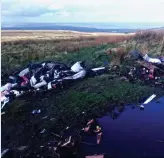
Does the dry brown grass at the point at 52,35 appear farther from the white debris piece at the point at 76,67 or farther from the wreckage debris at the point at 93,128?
the wreckage debris at the point at 93,128

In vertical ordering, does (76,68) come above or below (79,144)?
above

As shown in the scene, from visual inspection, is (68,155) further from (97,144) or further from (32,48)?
(32,48)

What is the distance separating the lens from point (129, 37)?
4.46 m

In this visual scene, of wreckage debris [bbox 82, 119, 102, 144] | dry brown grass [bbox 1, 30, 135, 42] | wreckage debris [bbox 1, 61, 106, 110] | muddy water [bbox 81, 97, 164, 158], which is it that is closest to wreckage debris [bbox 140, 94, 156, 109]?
muddy water [bbox 81, 97, 164, 158]

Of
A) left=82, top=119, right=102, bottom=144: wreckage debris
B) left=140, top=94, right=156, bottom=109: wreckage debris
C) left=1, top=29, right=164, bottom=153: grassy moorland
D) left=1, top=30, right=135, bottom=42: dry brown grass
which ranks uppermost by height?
left=1, top=30, right=135, bottom=42: dry brown grass

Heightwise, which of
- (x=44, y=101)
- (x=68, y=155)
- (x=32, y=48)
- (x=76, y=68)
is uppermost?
(x=32, y=48)

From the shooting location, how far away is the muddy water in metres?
2.70

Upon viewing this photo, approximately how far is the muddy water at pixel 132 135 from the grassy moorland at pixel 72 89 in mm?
225

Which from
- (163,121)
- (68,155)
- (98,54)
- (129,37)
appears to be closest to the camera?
(68,155)

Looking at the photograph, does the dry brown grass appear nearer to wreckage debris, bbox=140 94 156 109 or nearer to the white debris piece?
the white debris piece

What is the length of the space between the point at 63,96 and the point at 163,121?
122 cm

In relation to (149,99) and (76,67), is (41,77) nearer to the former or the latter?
(76,67)

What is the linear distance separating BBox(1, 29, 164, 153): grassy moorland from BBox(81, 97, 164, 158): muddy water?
0.22m

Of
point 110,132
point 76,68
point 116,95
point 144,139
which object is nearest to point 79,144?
point 110,132
